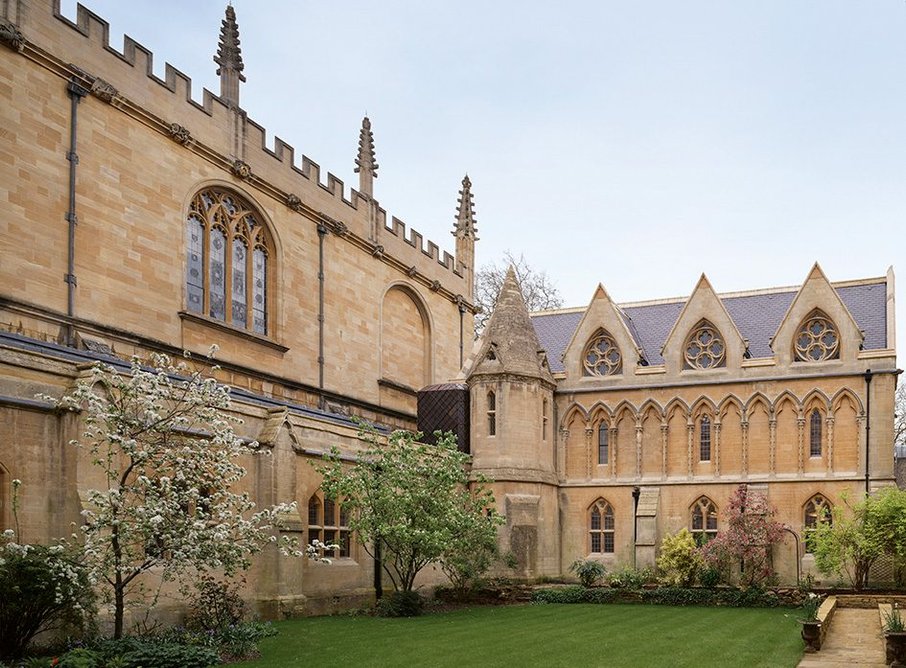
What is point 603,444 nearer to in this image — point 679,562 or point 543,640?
point 679,562

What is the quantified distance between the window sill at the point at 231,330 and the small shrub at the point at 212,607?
29.8 ft

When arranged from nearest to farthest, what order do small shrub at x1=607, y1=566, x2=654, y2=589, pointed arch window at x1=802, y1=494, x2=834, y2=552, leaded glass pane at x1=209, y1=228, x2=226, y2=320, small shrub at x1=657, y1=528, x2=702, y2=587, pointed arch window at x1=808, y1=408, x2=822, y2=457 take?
leaded glass pane at x1=209, y1=228, x2=226, y2=320, small shrub at x1=607, y1=566, x2=654, y2=589, small shrub at x1=657, y1=528, x2=702, y2=587, pointed arch window at x1=802, y1=494, x2=834, y2=552, pointed arch window at x1=808, y1=408, x2=822, y2=457

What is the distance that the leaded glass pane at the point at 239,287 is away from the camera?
29406 millimetres

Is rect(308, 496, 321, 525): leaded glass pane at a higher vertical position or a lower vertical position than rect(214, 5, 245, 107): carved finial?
lower

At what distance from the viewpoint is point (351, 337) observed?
34875 millimetres

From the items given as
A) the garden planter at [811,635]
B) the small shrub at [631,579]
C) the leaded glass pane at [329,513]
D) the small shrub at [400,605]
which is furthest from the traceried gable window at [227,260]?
the garden planter at [811,635]

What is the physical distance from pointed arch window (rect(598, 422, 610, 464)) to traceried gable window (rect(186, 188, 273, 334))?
1405 centimetres

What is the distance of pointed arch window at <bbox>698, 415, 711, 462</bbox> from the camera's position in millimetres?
35438

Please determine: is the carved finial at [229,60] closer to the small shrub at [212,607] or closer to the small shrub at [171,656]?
the small shrub at [212,607]

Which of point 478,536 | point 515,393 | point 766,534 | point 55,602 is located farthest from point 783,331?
point 55,602

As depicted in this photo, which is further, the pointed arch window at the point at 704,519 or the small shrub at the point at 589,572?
the pointed arch window at the point at 704,519

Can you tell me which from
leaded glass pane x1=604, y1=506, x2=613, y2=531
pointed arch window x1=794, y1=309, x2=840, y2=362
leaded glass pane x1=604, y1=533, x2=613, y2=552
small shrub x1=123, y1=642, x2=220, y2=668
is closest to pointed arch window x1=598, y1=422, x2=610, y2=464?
leaded glass pane x1=604, y1=506, x2=613, y2=531

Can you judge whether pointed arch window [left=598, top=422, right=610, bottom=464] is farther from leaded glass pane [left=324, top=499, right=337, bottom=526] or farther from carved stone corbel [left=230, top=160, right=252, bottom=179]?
carved stone corbel [left=230, top=160, right=252, bottom=179]

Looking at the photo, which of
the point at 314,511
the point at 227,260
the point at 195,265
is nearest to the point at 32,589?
the point at 314,511
